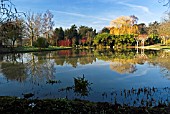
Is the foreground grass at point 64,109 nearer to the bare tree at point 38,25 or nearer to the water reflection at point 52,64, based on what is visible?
the water reflection at point 52,64

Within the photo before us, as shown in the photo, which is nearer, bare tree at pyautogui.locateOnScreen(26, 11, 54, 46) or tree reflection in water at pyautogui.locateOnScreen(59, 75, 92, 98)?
tree reflection in water at pyautogui.locateOnScreen(59, 75, 92, 98)

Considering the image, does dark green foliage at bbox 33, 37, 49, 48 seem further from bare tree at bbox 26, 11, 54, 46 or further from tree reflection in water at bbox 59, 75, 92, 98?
tree reflection in water at bbox 59, 75, 92, 98

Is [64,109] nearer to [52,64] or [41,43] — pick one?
[52,64]

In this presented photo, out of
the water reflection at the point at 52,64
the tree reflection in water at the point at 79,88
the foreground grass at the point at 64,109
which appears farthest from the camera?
the water reflection at the point at 52,64

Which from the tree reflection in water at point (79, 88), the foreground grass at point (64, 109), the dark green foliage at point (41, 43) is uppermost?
the dark green foliage at point (41, 43)

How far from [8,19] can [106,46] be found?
1669 inches

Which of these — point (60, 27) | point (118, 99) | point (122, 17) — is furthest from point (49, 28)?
point (118, 99)

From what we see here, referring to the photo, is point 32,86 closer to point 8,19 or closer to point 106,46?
point 8,19

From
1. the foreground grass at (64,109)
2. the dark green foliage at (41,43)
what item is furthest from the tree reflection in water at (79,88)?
the dark green foliage at (41,43)

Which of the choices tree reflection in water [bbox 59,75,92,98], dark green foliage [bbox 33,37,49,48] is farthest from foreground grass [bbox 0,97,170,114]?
dark green foliage [bbox 33,37,49,48]

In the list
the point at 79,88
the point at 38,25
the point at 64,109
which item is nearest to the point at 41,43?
the point at 38,25

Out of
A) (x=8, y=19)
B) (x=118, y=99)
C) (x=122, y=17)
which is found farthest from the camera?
(x=122, y=17)

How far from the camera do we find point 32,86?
7.71 metres

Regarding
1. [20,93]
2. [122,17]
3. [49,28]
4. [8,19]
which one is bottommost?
[20,93]
